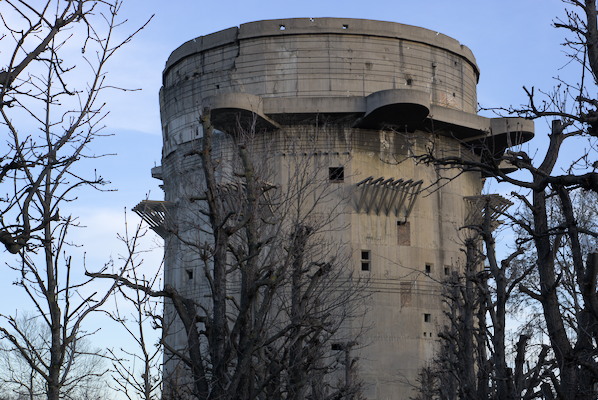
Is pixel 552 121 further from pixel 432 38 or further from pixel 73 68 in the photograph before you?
pixel 432 38

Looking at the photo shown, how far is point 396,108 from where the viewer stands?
38500 mm

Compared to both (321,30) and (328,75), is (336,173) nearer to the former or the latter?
(328,75)

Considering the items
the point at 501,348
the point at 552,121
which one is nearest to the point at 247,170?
the point at 552,121

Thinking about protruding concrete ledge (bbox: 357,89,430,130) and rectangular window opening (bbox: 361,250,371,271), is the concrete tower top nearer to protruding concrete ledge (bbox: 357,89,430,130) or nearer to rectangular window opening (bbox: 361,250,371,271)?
protruding concrete ledge (bbox: 357,89,430,130)

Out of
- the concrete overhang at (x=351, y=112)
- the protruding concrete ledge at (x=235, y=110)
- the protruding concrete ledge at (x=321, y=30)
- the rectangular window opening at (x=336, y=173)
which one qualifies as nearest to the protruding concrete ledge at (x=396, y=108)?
the concrete overhang at (x=351, y=112)

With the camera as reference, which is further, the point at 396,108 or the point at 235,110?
the point at 235,110

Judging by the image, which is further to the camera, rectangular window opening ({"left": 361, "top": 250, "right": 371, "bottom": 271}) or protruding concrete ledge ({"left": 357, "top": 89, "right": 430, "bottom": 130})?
rectangular window opening ({"left": 361, "top": 250, "right": 371, "bottom": 271})

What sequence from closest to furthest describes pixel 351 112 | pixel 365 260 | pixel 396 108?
pixel 396 108 → pixel 351 112 → pixel 365 260

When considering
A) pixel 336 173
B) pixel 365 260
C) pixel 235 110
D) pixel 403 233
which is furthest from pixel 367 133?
pixel 235 110

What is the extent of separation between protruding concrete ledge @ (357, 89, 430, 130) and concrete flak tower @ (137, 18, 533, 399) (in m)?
0.10

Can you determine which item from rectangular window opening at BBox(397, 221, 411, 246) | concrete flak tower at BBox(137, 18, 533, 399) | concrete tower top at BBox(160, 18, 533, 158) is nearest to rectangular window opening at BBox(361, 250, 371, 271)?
concrete flak tower at BBox(137, 18, 533, 399)

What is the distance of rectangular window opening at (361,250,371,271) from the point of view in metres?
40.2

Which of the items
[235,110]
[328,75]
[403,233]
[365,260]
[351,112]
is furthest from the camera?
[403,233]

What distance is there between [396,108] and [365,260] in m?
6.93
